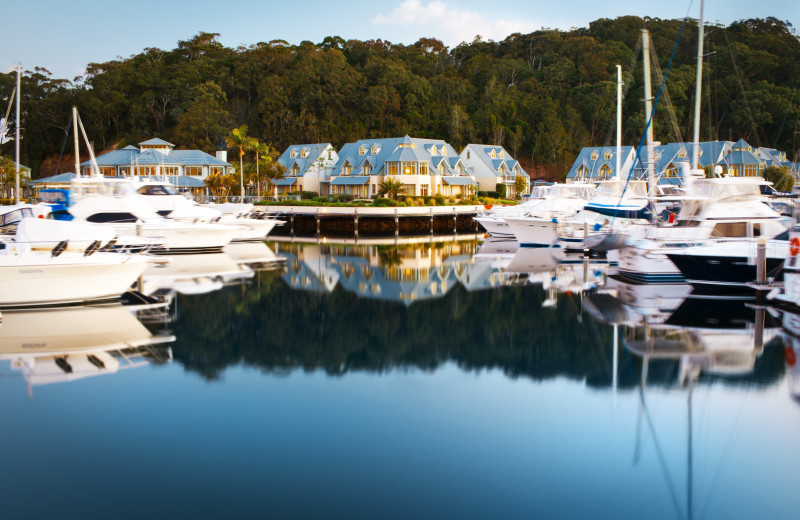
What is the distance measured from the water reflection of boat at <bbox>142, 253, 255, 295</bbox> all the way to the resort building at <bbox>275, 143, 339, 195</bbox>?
4048 centimetres

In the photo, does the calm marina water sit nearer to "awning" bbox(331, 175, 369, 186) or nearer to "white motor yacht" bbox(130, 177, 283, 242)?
"white motor yacht" bbox(130, 177, 283, 242)

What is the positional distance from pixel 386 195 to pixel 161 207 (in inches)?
1203

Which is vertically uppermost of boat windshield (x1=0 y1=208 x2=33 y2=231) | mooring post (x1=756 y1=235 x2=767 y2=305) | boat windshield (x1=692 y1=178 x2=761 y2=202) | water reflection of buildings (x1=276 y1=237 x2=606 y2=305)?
boat windshield (x1=692 y1=178 x2=761 y2=202)

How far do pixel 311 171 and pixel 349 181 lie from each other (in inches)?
269

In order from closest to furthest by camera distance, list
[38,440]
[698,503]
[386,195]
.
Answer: [698,503] < [38,440] < [386,195]

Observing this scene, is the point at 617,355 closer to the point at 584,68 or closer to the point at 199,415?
the point at 199,415

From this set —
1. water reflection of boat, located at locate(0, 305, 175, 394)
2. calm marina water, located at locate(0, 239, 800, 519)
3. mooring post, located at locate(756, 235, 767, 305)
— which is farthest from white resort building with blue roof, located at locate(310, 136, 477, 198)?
water reflection of boat, located at locate(0, 305, 175, 394)

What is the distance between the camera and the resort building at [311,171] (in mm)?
72812

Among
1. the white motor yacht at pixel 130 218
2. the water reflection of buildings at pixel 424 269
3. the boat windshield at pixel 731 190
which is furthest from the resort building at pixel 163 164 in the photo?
the boat windshield at pixel 731 190

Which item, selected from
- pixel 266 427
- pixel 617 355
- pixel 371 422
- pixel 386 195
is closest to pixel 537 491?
pixel 371 422

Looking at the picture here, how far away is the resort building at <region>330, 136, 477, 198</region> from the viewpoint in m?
65.8

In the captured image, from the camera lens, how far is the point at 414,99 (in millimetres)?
92562

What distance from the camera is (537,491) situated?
28.3 feet

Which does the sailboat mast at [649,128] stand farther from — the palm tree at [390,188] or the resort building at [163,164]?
the resort building at [163,164]
